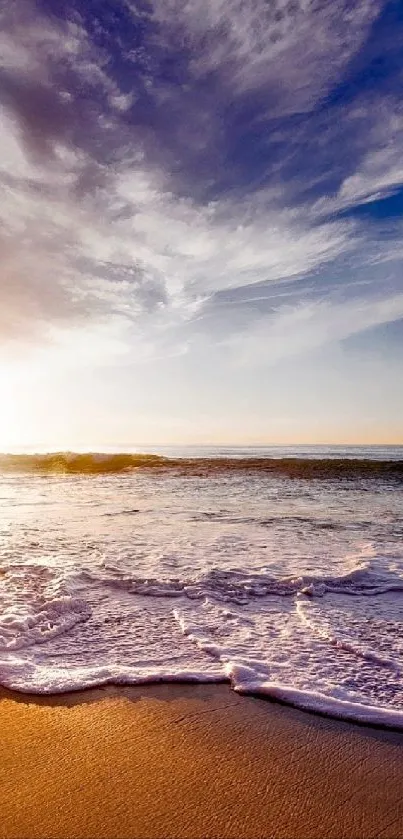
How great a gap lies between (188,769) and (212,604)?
2743mm

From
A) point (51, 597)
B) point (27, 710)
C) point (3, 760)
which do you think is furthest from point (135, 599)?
point (3, 760)

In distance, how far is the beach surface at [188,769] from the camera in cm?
230

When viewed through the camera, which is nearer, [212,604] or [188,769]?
[188,769]

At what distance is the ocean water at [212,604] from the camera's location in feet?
12.2

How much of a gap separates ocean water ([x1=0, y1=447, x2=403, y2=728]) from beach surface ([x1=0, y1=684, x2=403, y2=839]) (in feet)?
0.85

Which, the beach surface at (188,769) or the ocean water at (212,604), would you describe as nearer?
the beach surface at (188,769)

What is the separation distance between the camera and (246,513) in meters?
12.0

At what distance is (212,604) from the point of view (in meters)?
5.42

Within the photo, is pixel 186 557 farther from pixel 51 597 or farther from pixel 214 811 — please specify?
pixel 214 811

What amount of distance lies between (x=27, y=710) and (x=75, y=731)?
417 millimetres

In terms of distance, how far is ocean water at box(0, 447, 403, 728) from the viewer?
373 centimetres

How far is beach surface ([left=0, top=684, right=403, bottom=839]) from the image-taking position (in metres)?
2.30

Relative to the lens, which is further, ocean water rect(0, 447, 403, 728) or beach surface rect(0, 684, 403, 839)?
ocean water rect(0, 447, 403, 728)

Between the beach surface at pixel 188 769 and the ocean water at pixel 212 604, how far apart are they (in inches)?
10.3
